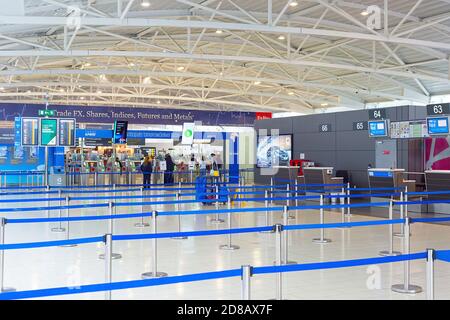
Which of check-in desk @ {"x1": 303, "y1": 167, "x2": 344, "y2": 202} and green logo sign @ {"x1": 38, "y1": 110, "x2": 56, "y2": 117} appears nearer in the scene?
green logo sign @ {"x1": 38, "y1": 110, "x2": 56, "y2": 117}

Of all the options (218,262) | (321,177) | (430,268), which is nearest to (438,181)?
(321,177)

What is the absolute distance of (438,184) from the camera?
13977mm

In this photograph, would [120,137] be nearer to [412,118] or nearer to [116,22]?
[116,22]

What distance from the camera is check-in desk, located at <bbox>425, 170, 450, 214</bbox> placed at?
45.1 feet

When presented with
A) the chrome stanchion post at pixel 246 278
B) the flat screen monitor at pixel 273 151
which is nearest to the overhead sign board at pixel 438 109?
the flat screen monitor at pixel 273 151

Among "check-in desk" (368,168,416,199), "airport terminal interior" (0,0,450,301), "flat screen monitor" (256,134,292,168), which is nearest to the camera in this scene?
"airport terminal interior" (0,0,450,301)

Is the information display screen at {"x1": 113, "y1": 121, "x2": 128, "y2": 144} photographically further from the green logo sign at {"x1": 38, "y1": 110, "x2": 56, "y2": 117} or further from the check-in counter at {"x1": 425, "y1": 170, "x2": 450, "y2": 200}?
the check-in counter at {"x1": 425, "y1": 170, "x2": 450, "y2": 200}

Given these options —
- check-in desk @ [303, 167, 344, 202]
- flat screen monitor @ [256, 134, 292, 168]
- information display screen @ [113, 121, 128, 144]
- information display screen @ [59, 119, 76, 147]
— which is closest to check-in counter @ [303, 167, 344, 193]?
check-in desk @ [303, 167, 344, 202]

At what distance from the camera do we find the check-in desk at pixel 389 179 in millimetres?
14836

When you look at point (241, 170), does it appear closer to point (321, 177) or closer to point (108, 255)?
point (321, 177)

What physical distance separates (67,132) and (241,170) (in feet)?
27.5

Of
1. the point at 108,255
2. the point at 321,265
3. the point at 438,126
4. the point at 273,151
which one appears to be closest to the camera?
the point at 321,265

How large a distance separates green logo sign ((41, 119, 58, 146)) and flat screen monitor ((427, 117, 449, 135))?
10860mm

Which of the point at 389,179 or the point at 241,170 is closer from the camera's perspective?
the point at 389,179
